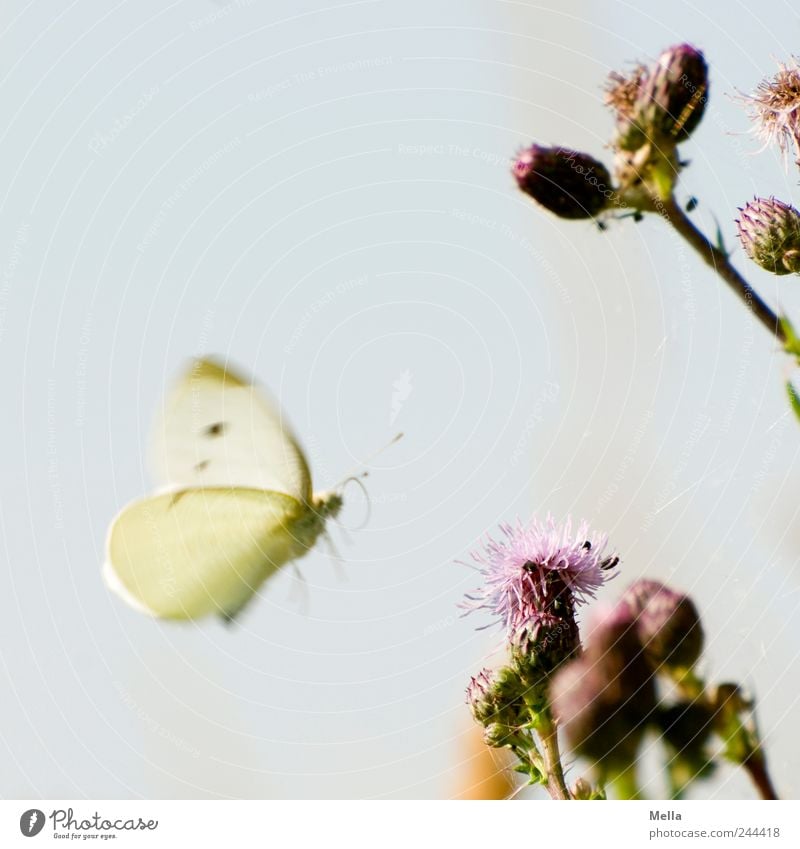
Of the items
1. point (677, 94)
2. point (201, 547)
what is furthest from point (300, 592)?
point (677, 94)

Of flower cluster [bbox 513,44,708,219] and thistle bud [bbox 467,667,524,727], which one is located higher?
flower cluster [bbox 513,44,708,219]

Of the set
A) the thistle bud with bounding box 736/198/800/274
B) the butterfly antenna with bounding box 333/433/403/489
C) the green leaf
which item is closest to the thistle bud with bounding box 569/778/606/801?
the green leaf

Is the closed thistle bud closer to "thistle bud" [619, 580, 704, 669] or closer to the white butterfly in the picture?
"thistle bud" [619, 580, 704, 669]

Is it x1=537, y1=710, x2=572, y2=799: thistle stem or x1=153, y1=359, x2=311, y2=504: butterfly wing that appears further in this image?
x1=153, y1=359, x2=311, y2=504: butterfly wing

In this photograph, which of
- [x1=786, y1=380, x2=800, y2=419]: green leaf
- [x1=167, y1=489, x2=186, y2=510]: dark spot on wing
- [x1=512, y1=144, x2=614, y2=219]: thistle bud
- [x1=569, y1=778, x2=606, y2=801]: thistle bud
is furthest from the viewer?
[x1=167, y1=489, x2=186, y2=510]: dark spot on wing

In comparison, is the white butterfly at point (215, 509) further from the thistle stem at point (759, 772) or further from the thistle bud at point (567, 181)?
the thistle stem at point (759, 772)

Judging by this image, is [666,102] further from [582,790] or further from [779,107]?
[582,790]

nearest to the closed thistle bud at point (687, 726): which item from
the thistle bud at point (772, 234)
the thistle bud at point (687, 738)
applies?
the thistle bud at point (687, 738)
